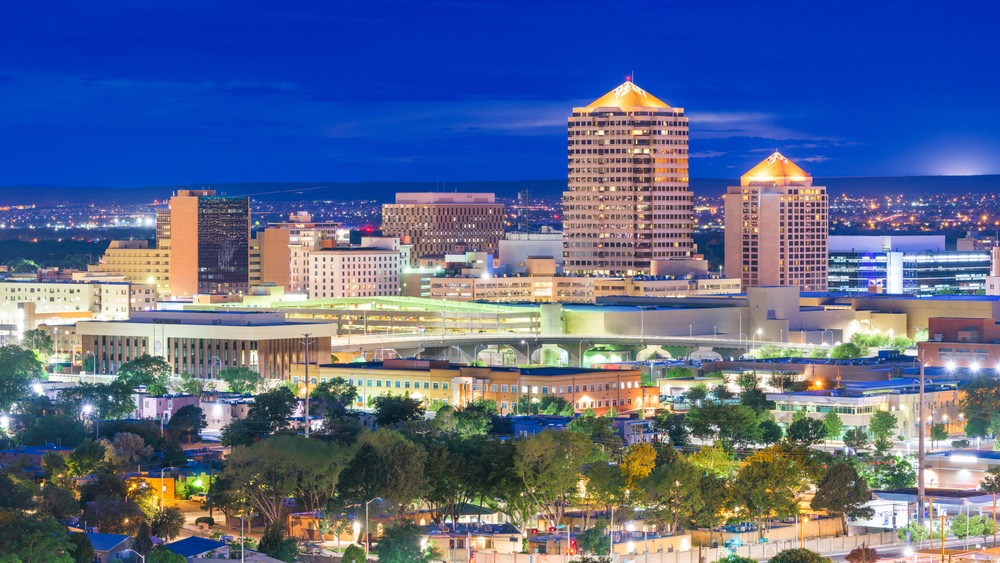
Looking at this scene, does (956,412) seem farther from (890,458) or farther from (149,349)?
(149,349)

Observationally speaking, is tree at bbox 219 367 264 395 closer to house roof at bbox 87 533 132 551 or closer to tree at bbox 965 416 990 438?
tree at bbox 965 416 990 438

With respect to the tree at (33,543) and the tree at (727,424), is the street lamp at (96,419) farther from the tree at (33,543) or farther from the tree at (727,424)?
the tree at (33,543)

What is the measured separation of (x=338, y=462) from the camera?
75.1 m

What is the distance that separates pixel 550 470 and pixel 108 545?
16.8m

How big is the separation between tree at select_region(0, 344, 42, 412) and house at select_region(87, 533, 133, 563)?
44757 mm

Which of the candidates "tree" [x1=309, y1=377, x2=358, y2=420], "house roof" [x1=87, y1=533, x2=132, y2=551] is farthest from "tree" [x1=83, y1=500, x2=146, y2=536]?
"tree" [x1=309, y1=377, x2=358, y2=420]

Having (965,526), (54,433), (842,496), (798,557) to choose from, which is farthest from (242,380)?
(798,557)

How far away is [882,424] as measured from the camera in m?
95.7

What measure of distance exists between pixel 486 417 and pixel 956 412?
25.8 metres

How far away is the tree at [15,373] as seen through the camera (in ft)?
372

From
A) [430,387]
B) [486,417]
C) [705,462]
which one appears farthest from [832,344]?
[705,462]

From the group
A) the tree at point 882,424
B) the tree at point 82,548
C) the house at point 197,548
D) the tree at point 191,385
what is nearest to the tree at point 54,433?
the tree at point 191,385

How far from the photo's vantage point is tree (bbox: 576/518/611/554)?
6744cm

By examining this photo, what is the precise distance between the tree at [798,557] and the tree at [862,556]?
1390 mm
